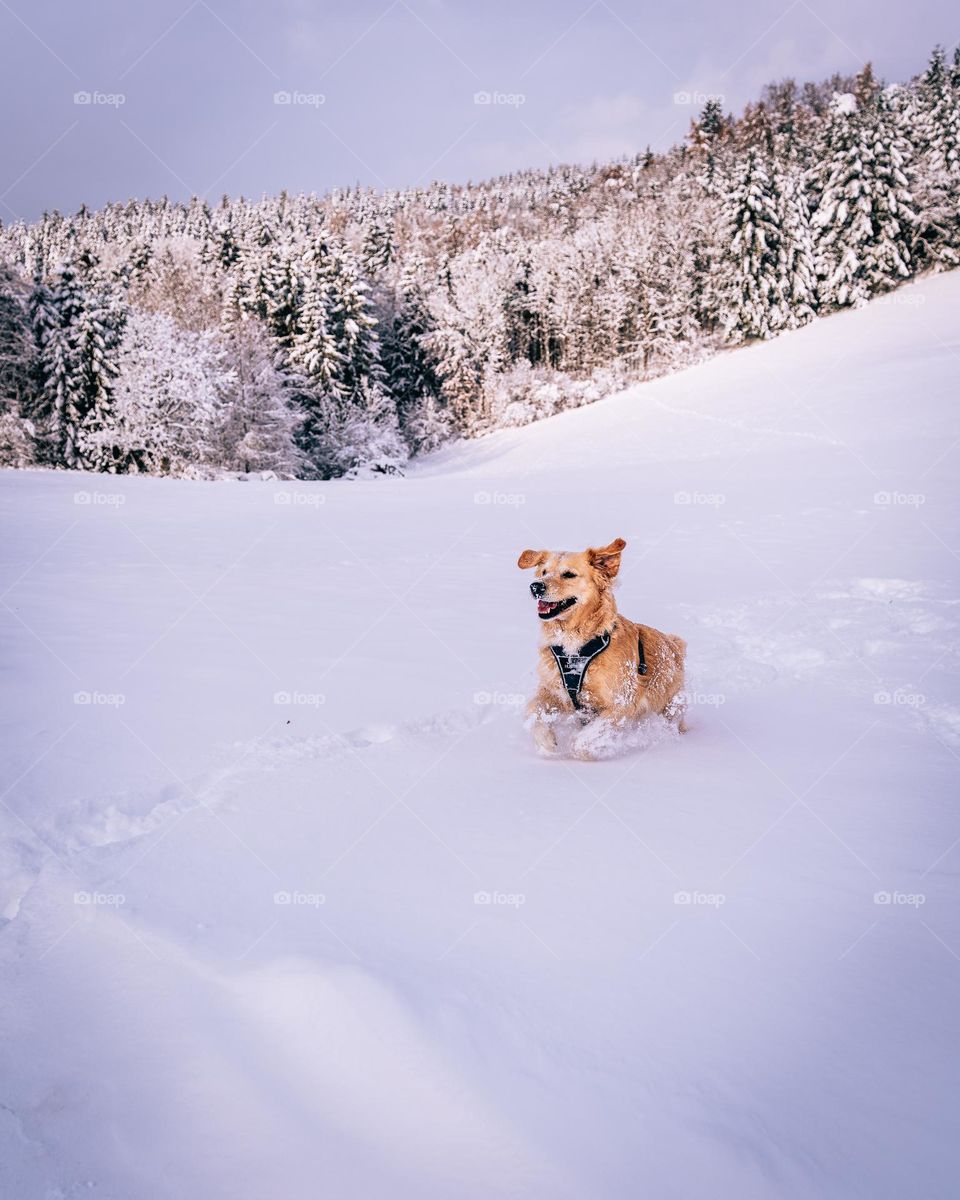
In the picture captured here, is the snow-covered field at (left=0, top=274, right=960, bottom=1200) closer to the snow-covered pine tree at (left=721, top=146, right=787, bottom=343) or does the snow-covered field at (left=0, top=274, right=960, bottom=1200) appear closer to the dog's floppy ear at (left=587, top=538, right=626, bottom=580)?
the dog's floppy ear at (left=587, top=538, right=626, bottom=580)

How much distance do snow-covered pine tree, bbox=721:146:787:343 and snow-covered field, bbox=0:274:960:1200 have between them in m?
38.7

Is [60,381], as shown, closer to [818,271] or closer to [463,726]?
[463,726]

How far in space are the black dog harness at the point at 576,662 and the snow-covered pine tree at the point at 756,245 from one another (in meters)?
41.8

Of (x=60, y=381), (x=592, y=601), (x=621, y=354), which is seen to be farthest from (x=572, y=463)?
(x=621, y=354)

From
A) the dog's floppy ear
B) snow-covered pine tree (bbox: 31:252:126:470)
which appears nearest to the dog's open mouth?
the dog's floppy ear

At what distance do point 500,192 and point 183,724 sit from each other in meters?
153

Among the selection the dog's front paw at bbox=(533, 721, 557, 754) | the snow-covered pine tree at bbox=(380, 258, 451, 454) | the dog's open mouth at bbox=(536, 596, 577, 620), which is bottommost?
the dog's front paw at bbox=(533, 721, 557, 754)

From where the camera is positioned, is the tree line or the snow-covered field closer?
the snow-covered field

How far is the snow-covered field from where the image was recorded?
1527mm

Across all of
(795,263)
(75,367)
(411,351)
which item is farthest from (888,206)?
(75,367)

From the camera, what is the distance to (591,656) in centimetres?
446

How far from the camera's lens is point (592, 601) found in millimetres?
4656

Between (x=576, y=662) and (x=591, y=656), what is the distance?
4.3 inches

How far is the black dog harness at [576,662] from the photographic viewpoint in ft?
14.4
